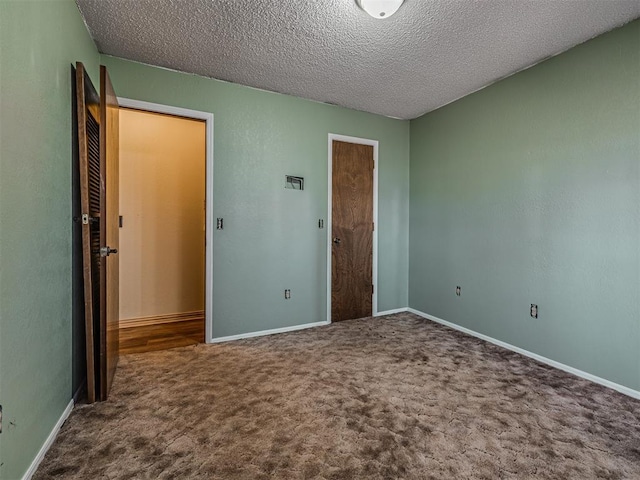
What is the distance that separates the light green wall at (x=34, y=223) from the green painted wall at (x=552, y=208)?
3460mm

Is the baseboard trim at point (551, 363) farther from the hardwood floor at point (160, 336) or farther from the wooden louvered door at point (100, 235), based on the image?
the wooden louvered door at point (100, 235)

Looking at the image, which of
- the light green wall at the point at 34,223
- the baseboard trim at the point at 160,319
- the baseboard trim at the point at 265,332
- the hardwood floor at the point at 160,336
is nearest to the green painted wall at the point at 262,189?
the baseboard trim at the point at 265,332

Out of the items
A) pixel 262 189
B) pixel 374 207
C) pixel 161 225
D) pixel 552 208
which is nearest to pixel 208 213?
pixel 262 189

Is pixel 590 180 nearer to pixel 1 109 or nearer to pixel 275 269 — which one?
pixel 275 269

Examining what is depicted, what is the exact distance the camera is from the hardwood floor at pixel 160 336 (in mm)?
2977

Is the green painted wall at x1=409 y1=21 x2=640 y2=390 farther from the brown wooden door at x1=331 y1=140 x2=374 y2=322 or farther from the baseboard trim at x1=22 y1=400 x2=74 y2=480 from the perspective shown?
the baseboard trim at x1=22 y1=400 x2=74 y2=480

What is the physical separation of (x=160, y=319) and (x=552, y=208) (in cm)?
423

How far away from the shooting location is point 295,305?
3514mm

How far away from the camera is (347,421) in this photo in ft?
5.97

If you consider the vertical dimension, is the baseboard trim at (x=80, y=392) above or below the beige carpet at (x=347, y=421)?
above

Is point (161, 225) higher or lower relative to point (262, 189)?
lower

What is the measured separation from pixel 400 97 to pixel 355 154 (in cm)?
80

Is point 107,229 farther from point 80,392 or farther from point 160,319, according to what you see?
point 160,319

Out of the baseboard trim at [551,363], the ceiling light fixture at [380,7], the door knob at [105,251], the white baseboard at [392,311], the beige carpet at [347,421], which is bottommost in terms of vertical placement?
the beige carpet at [347,421]
